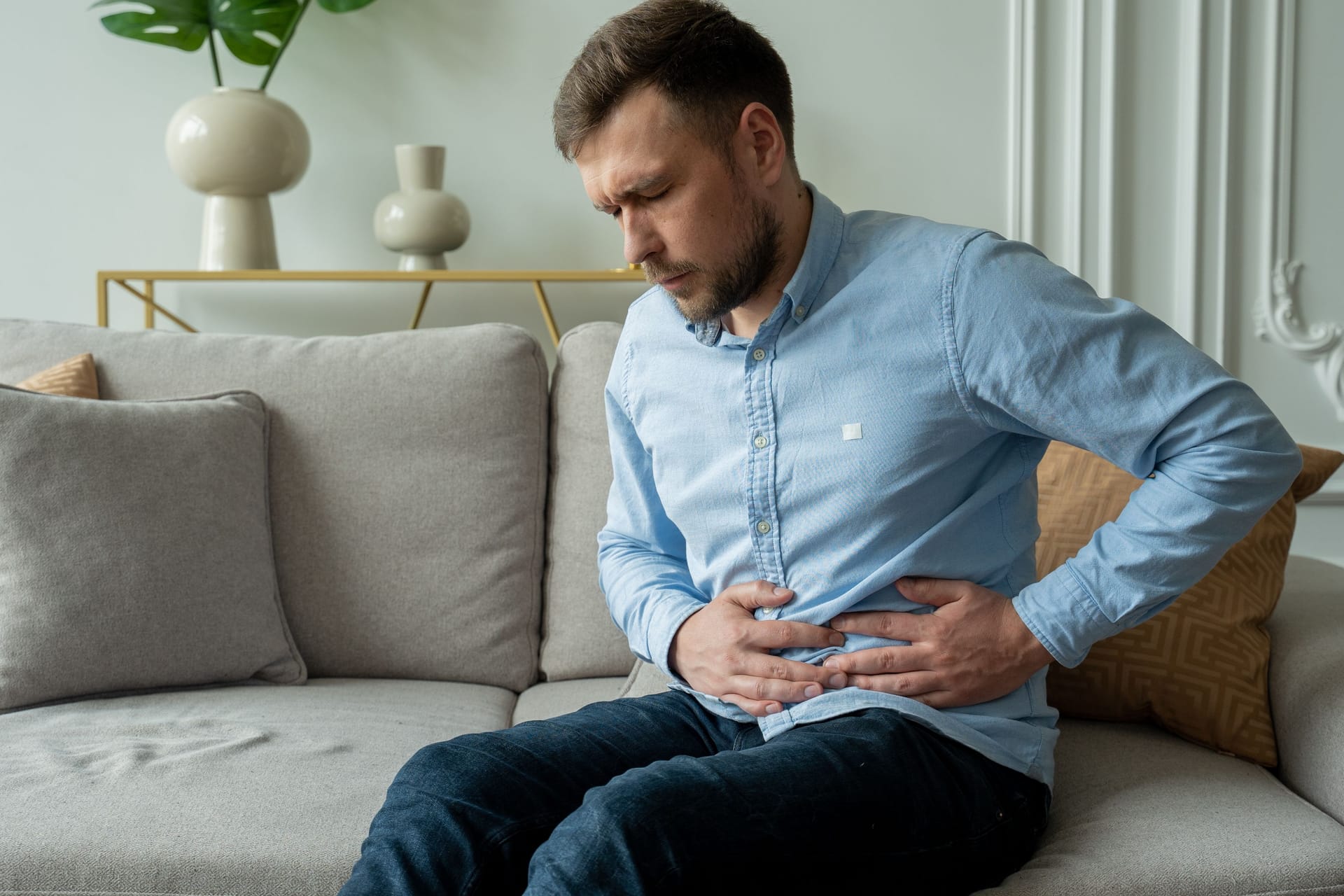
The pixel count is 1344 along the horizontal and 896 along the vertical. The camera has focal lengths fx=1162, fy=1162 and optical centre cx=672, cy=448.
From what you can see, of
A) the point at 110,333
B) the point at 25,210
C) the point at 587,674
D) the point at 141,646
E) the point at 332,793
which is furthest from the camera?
the point at 25,210

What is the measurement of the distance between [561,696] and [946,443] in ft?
2.35

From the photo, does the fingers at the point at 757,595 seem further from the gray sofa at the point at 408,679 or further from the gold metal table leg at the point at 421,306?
the gold metal table leg at the point at 421,306

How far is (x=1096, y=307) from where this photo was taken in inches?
39.4

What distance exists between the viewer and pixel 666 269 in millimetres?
1102

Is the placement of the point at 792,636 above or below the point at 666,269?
below

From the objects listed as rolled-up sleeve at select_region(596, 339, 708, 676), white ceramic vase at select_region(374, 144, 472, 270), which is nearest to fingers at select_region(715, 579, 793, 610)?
rolled-up sleeve at select_region(596, 339, 708, 676)

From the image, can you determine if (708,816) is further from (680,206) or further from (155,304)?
(155,304)

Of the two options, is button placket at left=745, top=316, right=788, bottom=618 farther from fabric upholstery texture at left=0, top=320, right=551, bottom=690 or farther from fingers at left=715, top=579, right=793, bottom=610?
fabric upholstery texture at left=0, top=320, right=551, bottom=690

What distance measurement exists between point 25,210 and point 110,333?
854 millimetres

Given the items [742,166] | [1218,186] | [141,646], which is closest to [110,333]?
[141,646]

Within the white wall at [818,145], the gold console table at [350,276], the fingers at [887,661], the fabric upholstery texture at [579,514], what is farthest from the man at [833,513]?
the white wall at [818,145]

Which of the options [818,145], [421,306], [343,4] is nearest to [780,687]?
[421,306]

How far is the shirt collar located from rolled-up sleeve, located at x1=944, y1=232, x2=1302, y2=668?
5.3 inches

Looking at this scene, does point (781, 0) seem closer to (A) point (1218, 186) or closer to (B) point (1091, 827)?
(A) point (1218, 186)
